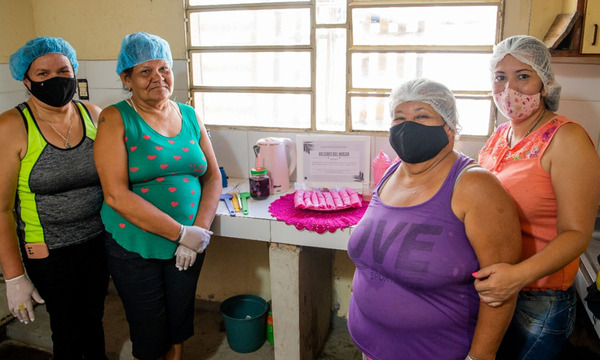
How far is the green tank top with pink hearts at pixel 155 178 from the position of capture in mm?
1541

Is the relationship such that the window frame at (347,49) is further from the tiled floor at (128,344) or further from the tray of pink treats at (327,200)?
the tiled floor at (128,344)

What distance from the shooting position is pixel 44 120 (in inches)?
63.7

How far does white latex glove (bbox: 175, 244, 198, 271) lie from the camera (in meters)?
1.63

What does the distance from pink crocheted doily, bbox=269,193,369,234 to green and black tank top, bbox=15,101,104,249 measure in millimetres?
736

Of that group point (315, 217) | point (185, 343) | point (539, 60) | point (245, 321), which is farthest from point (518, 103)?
point (185, 343)

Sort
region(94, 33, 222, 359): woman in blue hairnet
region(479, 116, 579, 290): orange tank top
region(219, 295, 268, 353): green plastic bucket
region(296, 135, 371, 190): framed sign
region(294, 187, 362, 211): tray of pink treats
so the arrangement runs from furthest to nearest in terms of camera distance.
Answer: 1. region(219, 295, 268, 353): green plastic bucket
2. region(296, 135, 371, 190): framed sign
3. region(294, 187, 362, 211): tray of pink treats
4. region(94, 33, 222, 359): woman in blue hairnet
5. region(479, 116, 579, 290): orange tank top

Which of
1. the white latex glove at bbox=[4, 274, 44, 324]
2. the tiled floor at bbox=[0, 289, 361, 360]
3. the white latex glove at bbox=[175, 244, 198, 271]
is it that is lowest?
the tiled floor at bbox=[0, 289, 361, 360]

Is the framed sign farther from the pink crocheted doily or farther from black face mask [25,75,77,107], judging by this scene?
black face mask [25,75,77,107]

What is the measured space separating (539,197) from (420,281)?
390 millimetres

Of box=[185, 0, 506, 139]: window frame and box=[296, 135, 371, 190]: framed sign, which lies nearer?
box=[185, 0, 506, 139]: window frame

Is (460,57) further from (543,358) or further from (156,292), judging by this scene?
(156,292)

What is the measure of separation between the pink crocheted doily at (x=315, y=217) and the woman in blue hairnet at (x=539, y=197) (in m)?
0.64

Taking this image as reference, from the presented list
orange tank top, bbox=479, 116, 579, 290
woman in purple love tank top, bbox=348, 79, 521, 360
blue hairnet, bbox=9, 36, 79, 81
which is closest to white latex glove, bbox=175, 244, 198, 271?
woman in purple love tank top, bbox=348, 79, 521, 360

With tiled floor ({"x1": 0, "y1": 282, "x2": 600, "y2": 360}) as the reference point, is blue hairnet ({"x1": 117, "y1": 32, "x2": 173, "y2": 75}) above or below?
above
